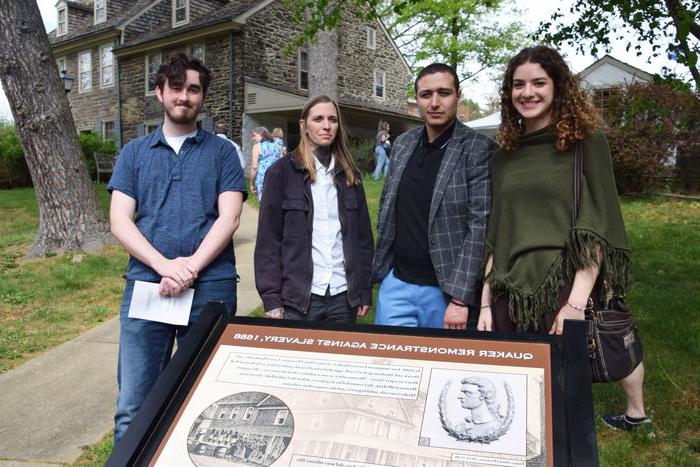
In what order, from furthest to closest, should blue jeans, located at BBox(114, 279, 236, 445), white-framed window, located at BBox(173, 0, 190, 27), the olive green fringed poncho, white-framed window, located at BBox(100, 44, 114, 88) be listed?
white-framed window, located at BBox(100, 44, 114, 88) < white-framed window, located at BBox(173, 0, 190, 27) < blue jeans, located at BBox(114, 279, 236, 445) < the olive green fringed poncho

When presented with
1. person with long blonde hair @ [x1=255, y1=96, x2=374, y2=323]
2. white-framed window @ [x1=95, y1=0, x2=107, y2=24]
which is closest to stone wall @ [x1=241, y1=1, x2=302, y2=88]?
white-framed window @ [x1=95, y1=0, x2=107, y2=24]

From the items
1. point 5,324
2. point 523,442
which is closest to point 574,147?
point 523,442

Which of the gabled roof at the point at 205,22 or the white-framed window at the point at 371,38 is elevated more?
the white-framed window at the point at 371,38

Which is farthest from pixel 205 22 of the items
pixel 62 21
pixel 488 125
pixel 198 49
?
pixel 62 21

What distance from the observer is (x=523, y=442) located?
1.55 meters

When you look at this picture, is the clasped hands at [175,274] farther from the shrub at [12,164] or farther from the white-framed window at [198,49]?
the white-framed window at [198,49]

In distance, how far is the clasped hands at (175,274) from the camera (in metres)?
2.49

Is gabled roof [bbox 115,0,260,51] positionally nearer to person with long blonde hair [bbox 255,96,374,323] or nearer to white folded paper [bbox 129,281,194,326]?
person with long blonde hair [bbox 255,96,374,323]

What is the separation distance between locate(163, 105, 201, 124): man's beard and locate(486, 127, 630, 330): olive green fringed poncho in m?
1.40

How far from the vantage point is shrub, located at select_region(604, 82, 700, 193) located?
12164 millimetres

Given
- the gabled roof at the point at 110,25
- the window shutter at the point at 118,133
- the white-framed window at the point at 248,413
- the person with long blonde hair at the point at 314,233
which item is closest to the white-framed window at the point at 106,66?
the gabled roof at the point at 110,25

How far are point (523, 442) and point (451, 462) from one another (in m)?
0.20

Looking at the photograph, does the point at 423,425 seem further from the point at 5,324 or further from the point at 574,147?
the point at 5,324

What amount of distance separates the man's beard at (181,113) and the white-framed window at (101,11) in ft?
93.2
